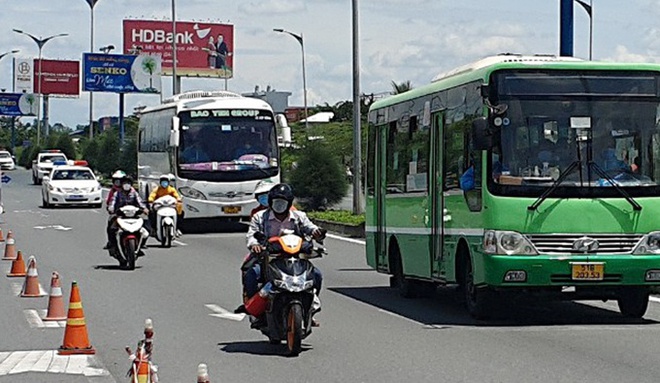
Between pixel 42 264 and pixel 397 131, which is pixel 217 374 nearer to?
pixel 397 131

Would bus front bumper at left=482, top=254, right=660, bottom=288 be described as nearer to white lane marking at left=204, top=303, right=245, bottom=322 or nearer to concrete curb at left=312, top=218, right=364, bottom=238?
white lane marking at left=204, top=303, right=245, bottom=322

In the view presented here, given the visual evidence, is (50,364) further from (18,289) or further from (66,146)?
(66,146)

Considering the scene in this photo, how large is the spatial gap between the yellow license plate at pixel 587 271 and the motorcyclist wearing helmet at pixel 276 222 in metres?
2.89

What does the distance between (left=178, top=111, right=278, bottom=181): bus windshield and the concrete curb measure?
6.79 feet

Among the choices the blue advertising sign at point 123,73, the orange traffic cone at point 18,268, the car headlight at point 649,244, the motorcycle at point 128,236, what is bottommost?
the orange traffic cone at point 18,268

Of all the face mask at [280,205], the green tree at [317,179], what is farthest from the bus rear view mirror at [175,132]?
the face mask at [280,205]

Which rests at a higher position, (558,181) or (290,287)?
(558,181)

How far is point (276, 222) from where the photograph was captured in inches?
514

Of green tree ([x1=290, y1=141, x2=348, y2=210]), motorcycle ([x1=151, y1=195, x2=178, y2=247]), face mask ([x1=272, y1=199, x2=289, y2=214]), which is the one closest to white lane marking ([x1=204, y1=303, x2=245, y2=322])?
face mask ([x1=272, y1=199, x2=289, y2=214])

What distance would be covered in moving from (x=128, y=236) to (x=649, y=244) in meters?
10.8

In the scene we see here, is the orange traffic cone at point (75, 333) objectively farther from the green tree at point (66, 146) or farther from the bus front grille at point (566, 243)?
the green tree at point (66, 146)

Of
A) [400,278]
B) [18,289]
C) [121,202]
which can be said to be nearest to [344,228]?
[121,202]

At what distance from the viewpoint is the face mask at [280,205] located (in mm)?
12938

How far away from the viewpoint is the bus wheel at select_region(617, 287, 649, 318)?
14977 millimetres
